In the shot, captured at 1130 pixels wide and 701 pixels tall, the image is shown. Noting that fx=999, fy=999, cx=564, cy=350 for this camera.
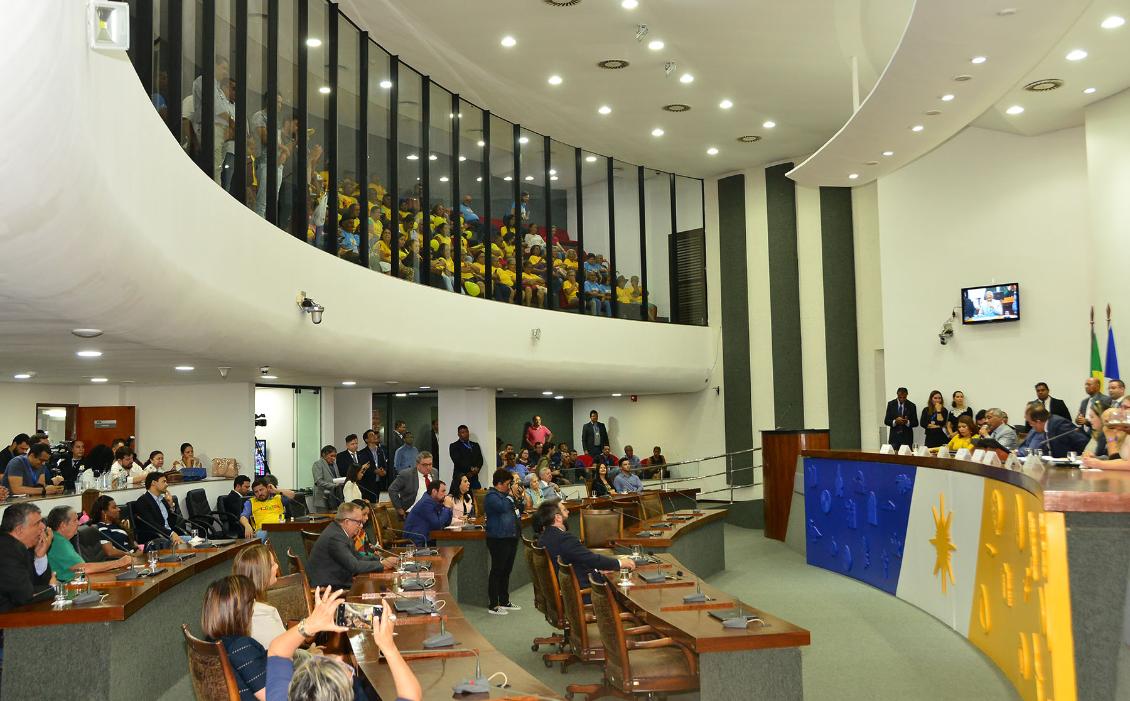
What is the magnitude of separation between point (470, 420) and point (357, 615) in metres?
10.6

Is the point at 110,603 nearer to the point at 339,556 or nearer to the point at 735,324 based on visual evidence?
the point at 339,556

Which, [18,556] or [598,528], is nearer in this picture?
[18,556]

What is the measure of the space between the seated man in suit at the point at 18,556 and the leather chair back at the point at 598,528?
5.16 meters

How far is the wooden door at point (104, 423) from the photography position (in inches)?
566

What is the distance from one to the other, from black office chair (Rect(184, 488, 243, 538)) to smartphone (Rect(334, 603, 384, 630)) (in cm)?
654

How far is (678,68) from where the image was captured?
1320cm

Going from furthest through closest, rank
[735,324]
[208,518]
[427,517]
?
[735,324] < [208,518] < [427,517]

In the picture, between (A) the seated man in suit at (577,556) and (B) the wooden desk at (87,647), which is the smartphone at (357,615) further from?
(A) the seated man in suit at (577,556)

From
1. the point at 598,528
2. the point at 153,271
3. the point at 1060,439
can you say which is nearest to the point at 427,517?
the point at 598,528

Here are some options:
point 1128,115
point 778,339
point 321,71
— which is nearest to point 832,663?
point 1128,115

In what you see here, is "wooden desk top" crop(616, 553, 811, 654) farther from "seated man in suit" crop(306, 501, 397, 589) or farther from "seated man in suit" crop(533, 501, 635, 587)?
"seated man in suit" crop(306, 501, 397, 589)

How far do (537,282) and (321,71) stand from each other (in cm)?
545

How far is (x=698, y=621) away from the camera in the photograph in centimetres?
516

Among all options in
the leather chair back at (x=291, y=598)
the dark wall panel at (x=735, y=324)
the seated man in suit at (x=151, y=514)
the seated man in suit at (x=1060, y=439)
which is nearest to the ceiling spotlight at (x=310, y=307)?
the seated man in suit at (x=151, y=514)
